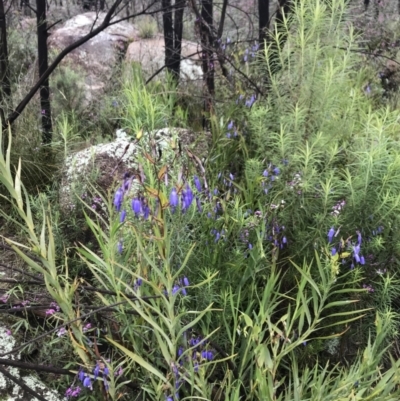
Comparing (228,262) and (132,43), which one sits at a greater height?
(132,43)

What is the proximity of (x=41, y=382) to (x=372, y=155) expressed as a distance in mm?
1697

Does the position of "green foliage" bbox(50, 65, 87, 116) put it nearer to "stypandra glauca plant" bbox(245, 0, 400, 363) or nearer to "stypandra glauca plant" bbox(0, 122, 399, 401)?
"stypandra glauca plant" bbox(245, 0, 400, 363)

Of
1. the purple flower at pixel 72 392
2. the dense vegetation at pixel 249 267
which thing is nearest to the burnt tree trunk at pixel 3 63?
the dense vegetation at pixel 249 267

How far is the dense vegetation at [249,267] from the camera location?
1343 mm

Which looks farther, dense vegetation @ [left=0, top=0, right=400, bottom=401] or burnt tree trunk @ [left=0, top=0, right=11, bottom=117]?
burnt tree trunk @ [left=0, top=0, right=11, bottom=117]

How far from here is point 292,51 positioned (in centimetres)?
268

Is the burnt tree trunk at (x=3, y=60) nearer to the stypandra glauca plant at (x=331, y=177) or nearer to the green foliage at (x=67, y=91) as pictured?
the green foliage at (x=67, y=91)

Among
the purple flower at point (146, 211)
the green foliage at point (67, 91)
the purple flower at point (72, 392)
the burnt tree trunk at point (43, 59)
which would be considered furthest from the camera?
the green foliage at point (67, 91)

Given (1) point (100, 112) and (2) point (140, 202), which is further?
(1) point (100, 112)

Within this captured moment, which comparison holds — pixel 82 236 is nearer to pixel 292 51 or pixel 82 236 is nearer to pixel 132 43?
pixel 292 51

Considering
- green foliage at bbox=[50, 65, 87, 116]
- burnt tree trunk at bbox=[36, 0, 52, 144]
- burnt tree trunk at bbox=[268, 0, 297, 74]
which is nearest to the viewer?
burnt tree trunk at bbox=[268, 0, 297, 74]

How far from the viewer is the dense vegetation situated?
1343 mm

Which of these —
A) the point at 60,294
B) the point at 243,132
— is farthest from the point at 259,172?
the point at 60,294

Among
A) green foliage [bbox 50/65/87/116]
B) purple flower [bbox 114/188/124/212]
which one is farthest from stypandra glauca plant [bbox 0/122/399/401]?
green foliage [bbox 50/65/87/116]
